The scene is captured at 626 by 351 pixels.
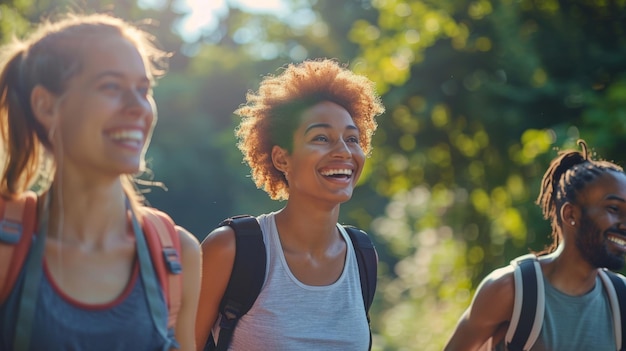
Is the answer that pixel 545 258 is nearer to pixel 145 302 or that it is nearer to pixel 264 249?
pixel 264 249

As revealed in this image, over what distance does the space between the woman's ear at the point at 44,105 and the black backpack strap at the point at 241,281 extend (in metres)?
1.36

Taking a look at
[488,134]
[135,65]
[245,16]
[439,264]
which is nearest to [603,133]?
[488,134]

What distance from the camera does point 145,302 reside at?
3.29 metres

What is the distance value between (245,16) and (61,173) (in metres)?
22.7

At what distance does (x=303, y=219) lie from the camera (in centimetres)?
481

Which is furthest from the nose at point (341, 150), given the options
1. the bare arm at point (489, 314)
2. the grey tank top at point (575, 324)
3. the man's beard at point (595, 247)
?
the man's beard at point (595, 247)

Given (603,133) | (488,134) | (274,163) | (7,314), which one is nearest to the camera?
(7,314)

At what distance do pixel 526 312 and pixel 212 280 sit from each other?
1.55 m

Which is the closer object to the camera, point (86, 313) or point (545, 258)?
point (86, 313)

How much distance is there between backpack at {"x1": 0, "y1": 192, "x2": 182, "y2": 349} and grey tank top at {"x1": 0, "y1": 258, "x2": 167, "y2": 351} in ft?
0.09

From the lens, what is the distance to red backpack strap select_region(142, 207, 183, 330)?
3.38 meters

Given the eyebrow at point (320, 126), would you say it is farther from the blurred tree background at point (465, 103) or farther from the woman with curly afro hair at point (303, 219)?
the blurred tree background at point (465, 103)

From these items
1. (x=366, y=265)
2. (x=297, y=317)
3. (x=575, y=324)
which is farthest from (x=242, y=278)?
(x=575, y=324)

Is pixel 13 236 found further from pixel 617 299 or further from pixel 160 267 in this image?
pixel 617 299
